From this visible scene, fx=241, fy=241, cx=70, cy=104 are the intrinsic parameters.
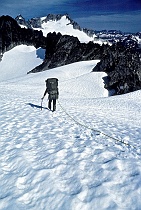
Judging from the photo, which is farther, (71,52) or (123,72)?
(71,52)

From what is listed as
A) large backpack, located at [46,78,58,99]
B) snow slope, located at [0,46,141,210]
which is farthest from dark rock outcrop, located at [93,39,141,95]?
snow slope, located at [0,46,141,210]

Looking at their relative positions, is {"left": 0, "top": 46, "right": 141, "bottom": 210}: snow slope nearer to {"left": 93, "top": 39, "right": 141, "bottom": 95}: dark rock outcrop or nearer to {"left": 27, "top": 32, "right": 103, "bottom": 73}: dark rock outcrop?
{"left": 93, "top": 39, "right": 141, "bottom": 95}: dark rock outcrop

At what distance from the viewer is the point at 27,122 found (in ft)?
47.6

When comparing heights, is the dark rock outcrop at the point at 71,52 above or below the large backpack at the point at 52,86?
above

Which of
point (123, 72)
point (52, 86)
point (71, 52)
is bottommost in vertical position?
point (52, 86)

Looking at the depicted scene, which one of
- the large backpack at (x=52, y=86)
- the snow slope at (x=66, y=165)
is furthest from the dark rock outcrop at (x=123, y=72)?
the snow slope at (x=66, y=165)

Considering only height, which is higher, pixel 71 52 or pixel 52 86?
pixel 71 52

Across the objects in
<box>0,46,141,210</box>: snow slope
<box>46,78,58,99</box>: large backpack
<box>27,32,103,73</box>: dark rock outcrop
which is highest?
<box>27,32,103,73</box>: dark rock outcrop

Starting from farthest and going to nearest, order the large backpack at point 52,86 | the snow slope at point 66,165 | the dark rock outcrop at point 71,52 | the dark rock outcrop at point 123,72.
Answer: the dark rock outcrop at point 71,52
the dark rock outcrop at point 123,72
the large backpack at point 52,86
the snow slope at point 66,165

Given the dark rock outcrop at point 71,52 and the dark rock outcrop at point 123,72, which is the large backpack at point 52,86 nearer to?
the dark rock outcrop at point 123,72

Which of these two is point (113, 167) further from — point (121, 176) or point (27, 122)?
point (27, 122)

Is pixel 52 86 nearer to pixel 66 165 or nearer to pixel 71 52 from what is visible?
pixel 66 165

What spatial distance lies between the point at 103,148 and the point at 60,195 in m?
3.96

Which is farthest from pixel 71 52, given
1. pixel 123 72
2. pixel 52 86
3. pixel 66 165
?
pixel 66 165
